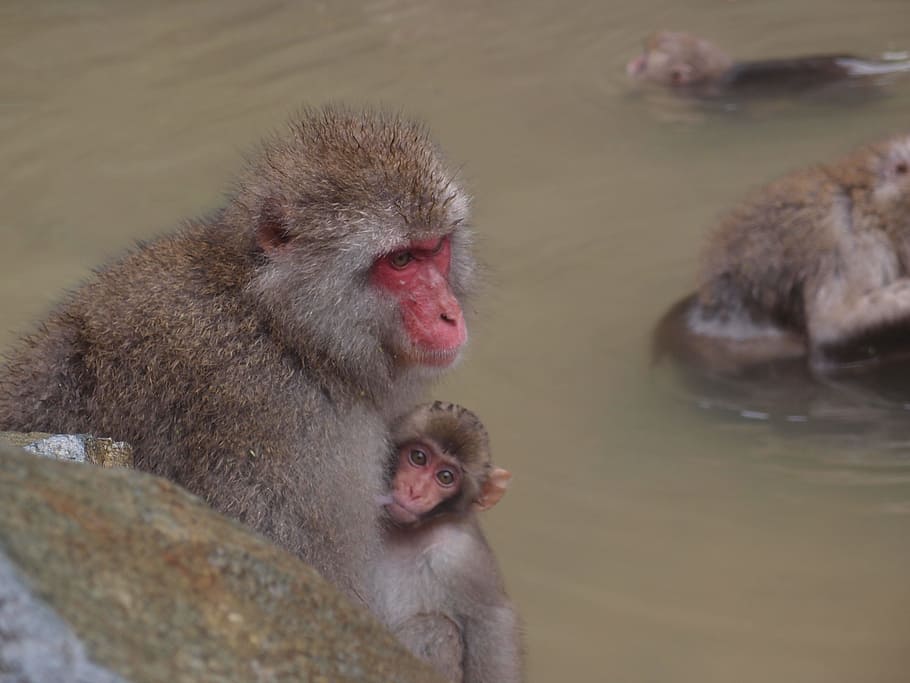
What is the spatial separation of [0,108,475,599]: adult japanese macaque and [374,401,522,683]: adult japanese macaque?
0.41m

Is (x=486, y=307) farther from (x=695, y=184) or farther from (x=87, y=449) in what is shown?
(x=87, y=449)

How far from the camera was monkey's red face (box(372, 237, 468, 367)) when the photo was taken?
3229 millimetres

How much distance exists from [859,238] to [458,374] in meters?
1.95

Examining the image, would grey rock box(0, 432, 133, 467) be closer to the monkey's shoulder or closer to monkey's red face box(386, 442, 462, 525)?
monkey's red face box(386, 442, 462, 525)

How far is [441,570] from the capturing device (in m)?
3.71

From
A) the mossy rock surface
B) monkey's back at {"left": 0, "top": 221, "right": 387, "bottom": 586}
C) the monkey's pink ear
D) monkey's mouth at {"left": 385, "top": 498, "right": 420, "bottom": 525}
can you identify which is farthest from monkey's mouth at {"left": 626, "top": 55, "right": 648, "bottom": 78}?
the mossy rock surface

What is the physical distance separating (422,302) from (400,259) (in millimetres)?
119

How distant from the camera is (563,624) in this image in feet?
15.8

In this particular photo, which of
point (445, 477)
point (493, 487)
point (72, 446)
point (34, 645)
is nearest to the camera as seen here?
point (34, 645)

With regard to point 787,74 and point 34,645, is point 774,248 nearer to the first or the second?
point 787,74

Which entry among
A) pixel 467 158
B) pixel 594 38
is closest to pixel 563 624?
pixel 467 158

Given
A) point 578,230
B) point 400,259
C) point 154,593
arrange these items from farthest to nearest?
1. point 578,230
2. point 400,259
3. point 154,593

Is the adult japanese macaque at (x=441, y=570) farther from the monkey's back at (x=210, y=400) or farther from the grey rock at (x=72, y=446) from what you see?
the grey rock at (x=72, y=446)

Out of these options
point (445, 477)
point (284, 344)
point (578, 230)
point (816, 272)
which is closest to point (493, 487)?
point (445, 477)
